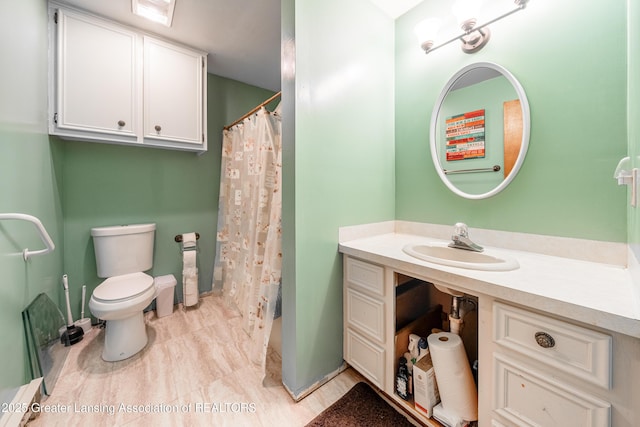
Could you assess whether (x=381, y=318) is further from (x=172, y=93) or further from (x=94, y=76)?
(x=94, y=76)

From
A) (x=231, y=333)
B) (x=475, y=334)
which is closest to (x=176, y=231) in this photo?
(x=231, y=333)

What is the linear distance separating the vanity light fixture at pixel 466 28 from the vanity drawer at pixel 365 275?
4.20ft

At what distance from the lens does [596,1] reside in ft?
3.19

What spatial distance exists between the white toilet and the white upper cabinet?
75 cm

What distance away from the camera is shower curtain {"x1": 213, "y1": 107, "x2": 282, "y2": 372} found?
149cm

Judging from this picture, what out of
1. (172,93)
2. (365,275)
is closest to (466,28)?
(365,275)

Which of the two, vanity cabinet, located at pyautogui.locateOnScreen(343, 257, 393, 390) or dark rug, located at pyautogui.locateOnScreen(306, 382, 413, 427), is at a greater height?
vanity cabinet, located at pyautogui.locateOnScreen(343, 257, 393, 390)

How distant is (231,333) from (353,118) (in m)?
1.80

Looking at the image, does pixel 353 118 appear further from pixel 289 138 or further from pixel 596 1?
A: pixel 596 1

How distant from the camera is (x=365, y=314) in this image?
126 centimetres

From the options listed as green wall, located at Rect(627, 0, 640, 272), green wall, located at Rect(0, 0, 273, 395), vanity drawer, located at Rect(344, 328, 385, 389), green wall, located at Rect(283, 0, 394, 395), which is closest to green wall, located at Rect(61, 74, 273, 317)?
green wall, located at Rect(0, 0, 273, 395)

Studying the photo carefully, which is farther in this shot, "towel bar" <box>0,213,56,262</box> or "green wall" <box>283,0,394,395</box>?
"green wall" <box>283,0,394,395</box>

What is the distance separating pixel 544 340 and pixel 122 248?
8.42ft

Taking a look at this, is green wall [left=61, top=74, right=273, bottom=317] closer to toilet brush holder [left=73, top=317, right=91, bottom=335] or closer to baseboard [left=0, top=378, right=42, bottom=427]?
toilet brush holder [left=73, top=317, right=91, bottom=335]
